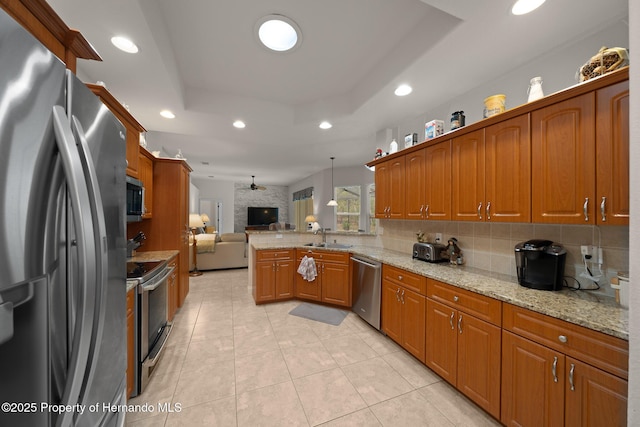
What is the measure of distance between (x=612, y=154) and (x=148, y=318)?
3.31m

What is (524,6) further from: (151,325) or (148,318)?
(151,325)

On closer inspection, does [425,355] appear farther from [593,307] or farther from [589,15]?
[589,15]

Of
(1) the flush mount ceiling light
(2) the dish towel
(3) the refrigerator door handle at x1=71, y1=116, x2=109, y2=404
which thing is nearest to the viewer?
(3) the refrigerator door handle at x1=71, y1=116, x2=109, y2=404

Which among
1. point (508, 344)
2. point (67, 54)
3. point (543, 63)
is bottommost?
point (508, 344)

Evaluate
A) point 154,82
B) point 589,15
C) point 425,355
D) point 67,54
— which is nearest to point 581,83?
point 589,15

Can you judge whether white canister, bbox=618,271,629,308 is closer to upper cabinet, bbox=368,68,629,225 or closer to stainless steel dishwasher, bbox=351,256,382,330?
upper cabinet, bbox=368,68,629,225

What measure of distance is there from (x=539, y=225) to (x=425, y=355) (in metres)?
1.41

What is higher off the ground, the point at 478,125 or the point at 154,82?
the point at 154,82

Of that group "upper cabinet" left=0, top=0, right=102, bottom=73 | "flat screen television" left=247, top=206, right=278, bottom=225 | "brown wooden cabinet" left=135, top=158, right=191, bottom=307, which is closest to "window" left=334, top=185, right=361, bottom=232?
"flat screen television" left=247, top=206, right=278, bottom=225

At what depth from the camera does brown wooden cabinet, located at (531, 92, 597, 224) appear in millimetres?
1383

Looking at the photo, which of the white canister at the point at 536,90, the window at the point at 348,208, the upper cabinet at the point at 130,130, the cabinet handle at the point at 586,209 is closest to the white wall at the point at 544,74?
the white canister at the point at 536,90

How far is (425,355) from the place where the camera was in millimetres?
2021

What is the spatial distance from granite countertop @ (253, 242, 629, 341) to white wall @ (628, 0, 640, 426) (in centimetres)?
23

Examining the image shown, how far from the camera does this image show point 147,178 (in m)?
2.83
